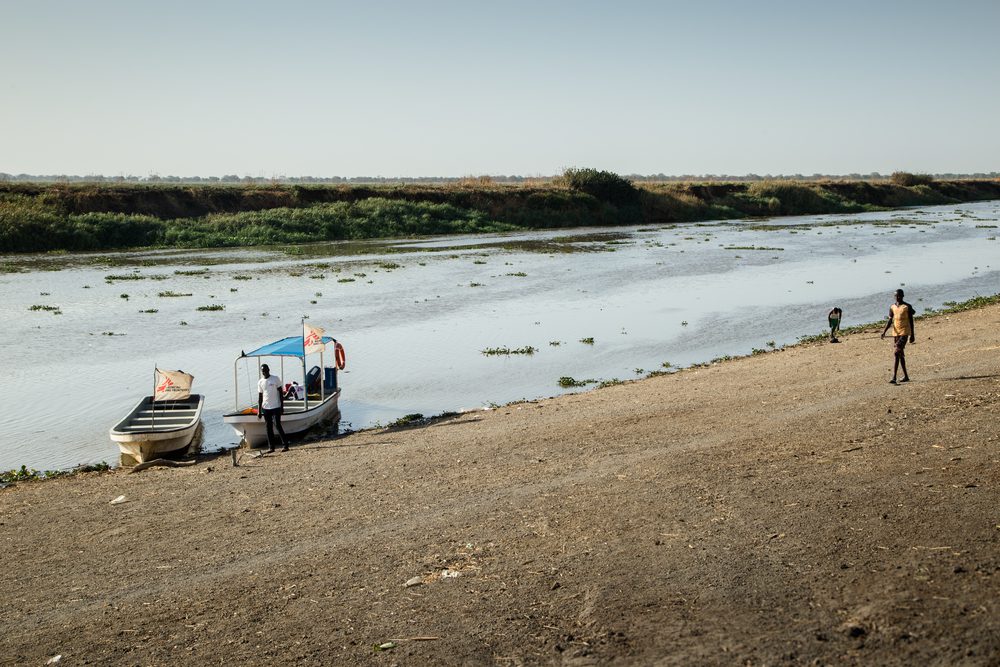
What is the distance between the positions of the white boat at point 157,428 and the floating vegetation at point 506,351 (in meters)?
9.54

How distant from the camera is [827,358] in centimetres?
2223

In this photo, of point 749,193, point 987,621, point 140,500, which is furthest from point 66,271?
point 749,193

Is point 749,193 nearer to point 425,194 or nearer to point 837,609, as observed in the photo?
point 425,194

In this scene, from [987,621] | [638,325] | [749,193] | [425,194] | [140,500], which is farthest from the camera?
[749,193]

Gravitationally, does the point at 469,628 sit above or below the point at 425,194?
below

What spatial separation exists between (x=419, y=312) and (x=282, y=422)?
670 inches

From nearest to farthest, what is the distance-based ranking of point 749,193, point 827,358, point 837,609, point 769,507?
point 837,609, point 769,507, point 827,358, point 749,193

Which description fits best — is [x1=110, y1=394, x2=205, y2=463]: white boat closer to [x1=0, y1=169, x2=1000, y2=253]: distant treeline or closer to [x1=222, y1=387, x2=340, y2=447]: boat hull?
[x1=222, y1=387, x2=340, y2=447]: boat hull

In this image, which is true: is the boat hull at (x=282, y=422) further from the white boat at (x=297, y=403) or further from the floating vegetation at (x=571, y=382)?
the floating vegetation at (x=571, y=382)

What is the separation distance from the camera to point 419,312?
34438 millimetres

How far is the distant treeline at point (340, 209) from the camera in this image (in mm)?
63656

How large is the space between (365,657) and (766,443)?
8512 millimetres

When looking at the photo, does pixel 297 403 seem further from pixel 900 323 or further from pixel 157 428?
pixel 900 323

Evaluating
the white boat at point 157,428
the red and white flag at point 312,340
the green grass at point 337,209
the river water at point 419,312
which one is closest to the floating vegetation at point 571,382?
the river water at point 419,312
